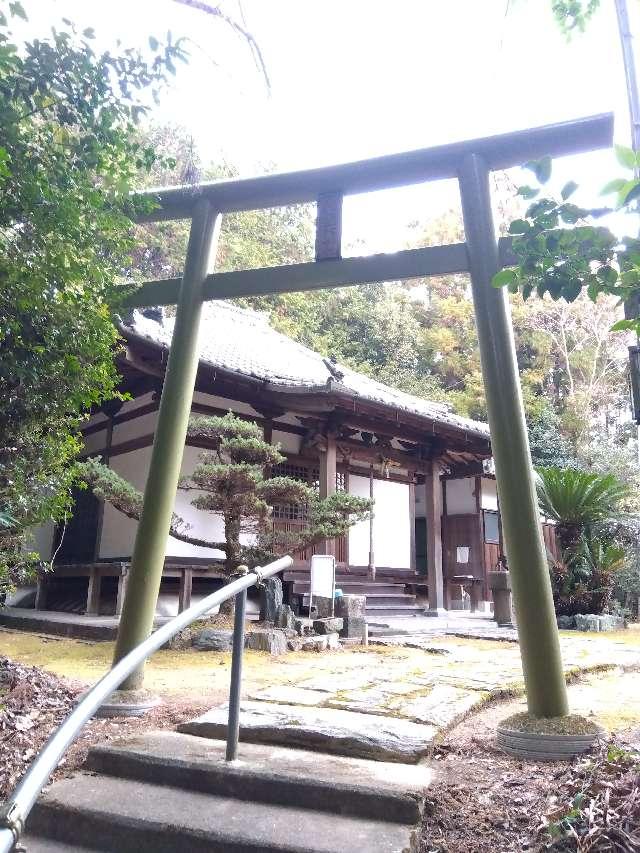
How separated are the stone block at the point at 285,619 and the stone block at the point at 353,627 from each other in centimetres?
65

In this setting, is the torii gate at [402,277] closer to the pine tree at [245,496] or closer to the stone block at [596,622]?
the pine tree at [245,496]

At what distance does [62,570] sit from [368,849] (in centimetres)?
952

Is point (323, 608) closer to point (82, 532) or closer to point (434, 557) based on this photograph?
point (434, 557)

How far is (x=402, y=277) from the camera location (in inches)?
167

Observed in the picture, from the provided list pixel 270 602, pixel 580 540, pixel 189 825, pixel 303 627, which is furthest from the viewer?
pixel 580 540

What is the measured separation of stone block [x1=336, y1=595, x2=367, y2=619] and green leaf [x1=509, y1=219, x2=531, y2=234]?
675 centimetres

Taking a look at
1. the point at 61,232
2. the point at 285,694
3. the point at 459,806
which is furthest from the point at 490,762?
the point at 61,232

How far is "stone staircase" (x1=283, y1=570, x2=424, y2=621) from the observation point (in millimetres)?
11172

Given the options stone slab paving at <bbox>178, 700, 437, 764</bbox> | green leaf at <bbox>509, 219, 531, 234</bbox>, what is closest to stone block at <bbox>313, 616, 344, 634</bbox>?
stone slab paving at <bbox>178, 700, 437, 764</bbox>

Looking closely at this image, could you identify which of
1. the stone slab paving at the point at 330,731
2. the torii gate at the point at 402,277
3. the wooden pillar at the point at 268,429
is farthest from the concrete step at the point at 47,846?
the wooden pillar at the point at 268,429

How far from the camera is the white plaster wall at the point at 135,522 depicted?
9.45 meters

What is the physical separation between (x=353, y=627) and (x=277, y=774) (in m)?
5.50

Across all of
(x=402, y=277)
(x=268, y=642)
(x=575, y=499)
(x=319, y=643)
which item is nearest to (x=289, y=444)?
(x=319, y=643)

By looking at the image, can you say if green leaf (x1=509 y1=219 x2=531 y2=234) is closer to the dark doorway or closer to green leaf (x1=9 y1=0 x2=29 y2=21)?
green leaf (x1=9 y1=0 x2=29 y2=21)
